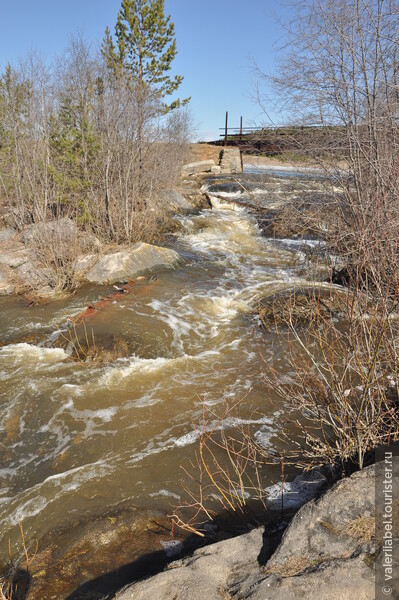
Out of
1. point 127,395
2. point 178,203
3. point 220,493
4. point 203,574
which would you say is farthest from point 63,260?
point 178,203

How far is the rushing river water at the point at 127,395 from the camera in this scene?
355 cm

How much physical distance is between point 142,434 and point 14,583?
1821mm

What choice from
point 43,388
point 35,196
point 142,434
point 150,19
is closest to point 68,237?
point 35,196

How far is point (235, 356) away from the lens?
19.8ft

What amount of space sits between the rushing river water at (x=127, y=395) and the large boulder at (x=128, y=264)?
0.58 meters

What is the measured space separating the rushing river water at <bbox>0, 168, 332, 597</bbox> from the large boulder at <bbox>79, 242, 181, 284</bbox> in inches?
22.7

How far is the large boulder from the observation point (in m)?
8.95

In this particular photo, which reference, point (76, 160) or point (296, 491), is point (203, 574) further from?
point (76, 160)

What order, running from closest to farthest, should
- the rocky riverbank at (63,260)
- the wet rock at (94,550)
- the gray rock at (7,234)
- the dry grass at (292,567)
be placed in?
the dry grass at (292,567)
the wet rock at (94,550)
the rocky riverbank at (63,260)
the gray rock at (7,234)

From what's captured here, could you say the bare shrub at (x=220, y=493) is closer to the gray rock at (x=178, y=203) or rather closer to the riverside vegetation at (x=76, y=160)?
the riverside vegetation at (x=76, y=160)

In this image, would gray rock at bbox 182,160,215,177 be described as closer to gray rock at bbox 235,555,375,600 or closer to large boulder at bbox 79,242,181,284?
large boulder at bbox 79,242,181,284

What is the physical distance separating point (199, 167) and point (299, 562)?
2741 cm

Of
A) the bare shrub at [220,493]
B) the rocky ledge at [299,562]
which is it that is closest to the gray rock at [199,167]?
the bare shrub at [220,493]

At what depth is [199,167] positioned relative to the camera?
89.0 ft
